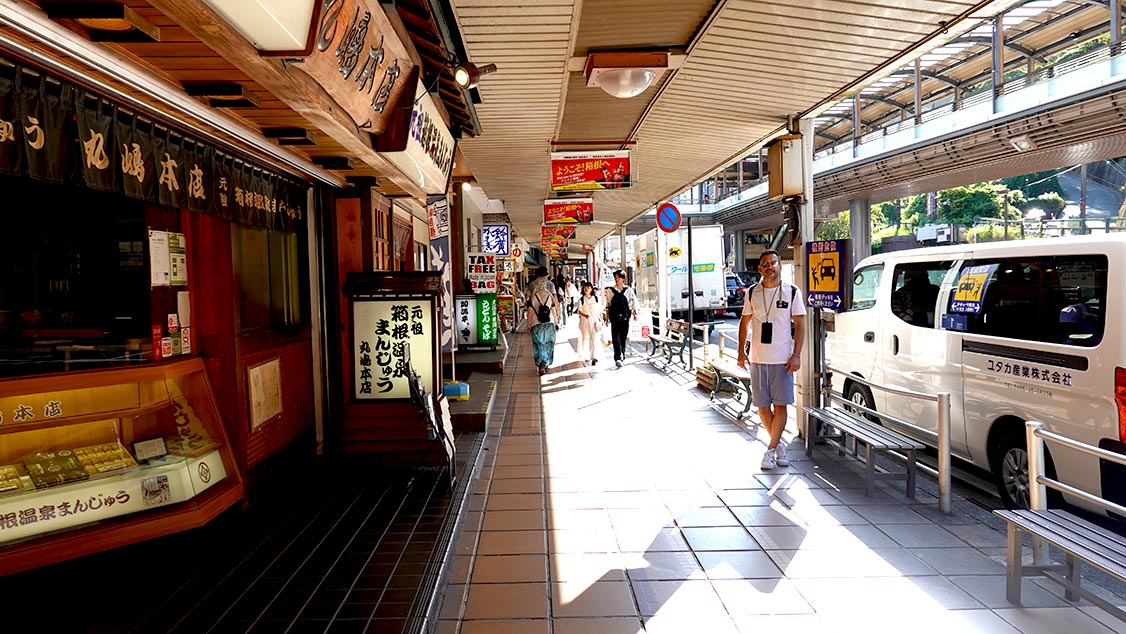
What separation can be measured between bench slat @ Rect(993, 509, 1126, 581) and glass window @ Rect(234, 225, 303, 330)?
5.54 meters

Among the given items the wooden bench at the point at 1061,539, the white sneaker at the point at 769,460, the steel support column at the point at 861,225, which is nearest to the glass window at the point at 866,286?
the white sneaker at the point at 769,460

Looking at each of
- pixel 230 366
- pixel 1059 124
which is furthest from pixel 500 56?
pixel 1059 124

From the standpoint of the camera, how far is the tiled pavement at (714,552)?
3.75 m

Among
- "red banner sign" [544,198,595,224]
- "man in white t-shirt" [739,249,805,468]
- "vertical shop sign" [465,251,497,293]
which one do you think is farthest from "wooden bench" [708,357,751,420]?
"vertical shop sign" [465,251,497,293]

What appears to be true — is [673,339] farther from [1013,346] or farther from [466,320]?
[1013,346]

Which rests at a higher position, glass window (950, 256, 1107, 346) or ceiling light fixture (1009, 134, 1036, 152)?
ceiling light fixture (1009, 134, 1036, 152)

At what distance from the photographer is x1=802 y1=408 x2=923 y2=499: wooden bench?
5.58 metres

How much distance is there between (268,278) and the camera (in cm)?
625

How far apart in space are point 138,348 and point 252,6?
10.6 feet

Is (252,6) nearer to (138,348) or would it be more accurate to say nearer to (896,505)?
(138,348)

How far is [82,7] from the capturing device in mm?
2598

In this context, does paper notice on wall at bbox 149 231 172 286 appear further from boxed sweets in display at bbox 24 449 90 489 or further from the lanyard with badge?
the lanyard with badge

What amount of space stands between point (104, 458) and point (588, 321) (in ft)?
34.7

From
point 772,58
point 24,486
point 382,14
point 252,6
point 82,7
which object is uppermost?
point 772,58
